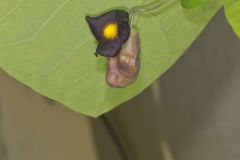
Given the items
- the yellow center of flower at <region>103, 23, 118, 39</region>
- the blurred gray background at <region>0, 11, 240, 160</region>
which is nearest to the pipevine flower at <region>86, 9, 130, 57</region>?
the yellow center of flower at <region>103, 23, 118, 39</region>

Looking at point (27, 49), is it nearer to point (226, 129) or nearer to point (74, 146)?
point (226, 129)

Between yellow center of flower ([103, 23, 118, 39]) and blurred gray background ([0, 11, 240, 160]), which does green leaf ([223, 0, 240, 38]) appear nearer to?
yellow center of flower ([103, 23, 118, 39])

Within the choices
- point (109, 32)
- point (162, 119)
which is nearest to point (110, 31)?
point (109, 32)

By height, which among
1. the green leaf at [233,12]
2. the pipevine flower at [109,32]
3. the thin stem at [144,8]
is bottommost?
the green leaf at [233,12]

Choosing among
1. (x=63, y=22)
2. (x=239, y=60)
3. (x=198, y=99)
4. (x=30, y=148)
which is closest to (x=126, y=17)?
(x=63, y=22)

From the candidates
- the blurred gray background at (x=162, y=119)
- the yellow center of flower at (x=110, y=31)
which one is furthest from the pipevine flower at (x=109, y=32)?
the blurred gray background at (x=162, y=119)

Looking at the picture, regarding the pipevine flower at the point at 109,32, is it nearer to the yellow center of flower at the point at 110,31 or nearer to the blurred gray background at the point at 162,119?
the yellow center of flower at the point at 110,31
